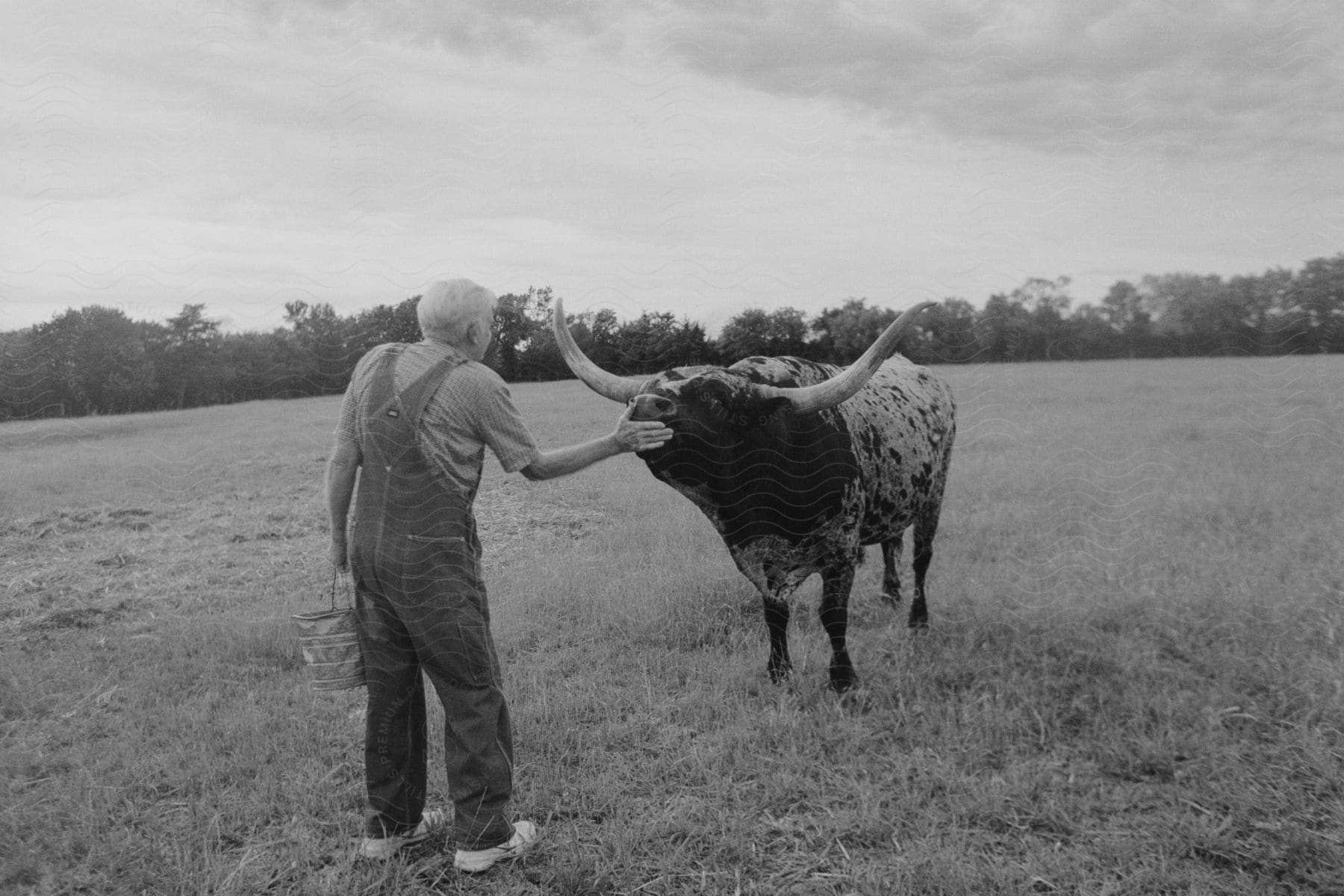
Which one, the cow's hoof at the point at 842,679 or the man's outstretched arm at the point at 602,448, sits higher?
the man's outstretched arm at the point at 602,448

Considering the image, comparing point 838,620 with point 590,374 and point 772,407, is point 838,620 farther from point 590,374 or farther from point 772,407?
point 590,374

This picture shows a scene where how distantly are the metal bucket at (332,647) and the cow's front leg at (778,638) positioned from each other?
2368 mm

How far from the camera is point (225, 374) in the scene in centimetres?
702

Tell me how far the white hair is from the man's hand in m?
0.75

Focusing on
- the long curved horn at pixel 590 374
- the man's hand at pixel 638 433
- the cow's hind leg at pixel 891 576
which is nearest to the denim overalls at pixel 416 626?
the man's hand at pixel 638 433

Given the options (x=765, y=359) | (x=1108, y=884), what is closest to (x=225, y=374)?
(x=765, y=359)

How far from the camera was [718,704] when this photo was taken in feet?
15.2

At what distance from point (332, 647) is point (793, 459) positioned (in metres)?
2.52

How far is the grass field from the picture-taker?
339cm

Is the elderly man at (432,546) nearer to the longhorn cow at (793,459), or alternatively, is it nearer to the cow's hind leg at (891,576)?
the longhorn cow at (793,459)

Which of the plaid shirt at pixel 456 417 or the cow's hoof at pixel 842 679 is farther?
the cow's hoof at pixel 842 679

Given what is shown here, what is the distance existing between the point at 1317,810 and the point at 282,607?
245 inches

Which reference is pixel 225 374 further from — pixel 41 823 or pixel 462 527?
pixel 462 527

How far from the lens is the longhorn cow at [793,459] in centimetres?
418
